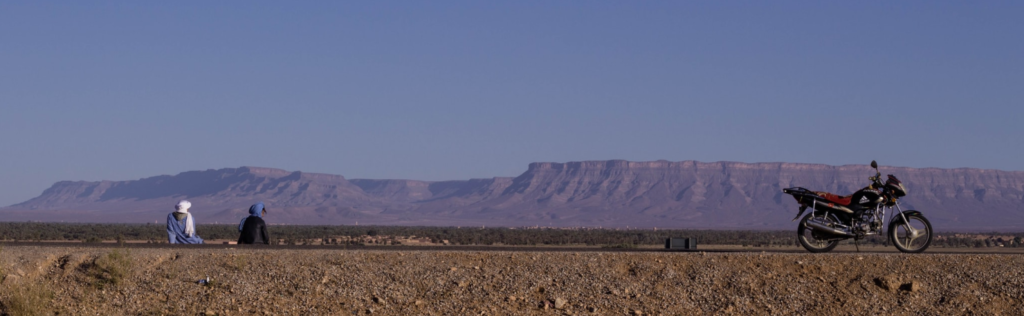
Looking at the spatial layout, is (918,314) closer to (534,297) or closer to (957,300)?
(957,300)

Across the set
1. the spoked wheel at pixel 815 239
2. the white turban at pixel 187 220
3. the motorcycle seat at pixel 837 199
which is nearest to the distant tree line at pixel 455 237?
the spoked wheel at pixel 815 239

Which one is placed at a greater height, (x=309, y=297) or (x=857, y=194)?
(x=857, y=194)

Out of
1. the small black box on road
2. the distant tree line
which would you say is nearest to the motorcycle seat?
the small black box on road

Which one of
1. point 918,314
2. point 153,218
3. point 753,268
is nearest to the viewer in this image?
point 918,314

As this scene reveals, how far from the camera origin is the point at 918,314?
14.4 meters

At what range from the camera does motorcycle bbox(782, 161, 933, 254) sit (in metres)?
18.8

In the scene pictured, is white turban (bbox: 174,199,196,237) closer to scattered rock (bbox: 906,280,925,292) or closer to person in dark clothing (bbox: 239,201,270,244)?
person in dark clothing (bbox: 239,201,270,244)

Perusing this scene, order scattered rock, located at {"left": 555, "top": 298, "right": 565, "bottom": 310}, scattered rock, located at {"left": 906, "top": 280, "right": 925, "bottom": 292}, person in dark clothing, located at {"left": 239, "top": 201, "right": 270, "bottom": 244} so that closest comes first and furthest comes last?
scattered rock, located at {"left": 555, "top": 298, "right": 565, "bottom": 310}
scattered rock, located at {"left": 906, "top": 280, "right": 925, "bottom": 292}
person in dark clothing, located at {"left": 239, "top": 201, "right": 270, "bottom": 244}

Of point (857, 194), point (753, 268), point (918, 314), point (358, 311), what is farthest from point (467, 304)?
point (857, 194)

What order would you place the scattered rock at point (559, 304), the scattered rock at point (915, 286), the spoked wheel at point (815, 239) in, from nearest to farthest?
the scattered rock at point (559, 304), the scattered rock at point (915, 286), the spoked wheel at point (815, 239)

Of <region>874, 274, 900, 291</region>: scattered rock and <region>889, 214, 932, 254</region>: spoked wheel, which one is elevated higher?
<region>889, 214, 932, 254</region>: spoked wheel

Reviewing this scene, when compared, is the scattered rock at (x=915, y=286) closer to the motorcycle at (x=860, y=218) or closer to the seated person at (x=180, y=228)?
the motorcycle at (x=860, y=218)

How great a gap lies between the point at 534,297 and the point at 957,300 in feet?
18.7

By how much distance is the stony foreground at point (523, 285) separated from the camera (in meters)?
14.6
